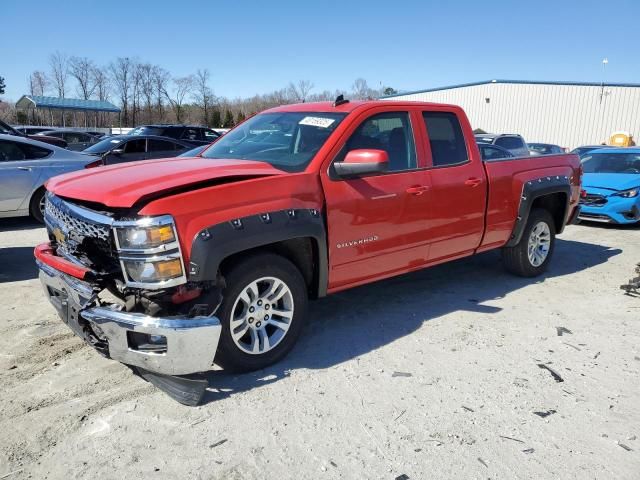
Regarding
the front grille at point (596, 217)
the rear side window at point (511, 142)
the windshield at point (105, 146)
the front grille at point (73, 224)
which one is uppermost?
the rear side window at point (511, 142)

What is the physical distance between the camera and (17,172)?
8.35 metres

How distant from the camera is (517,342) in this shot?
4.28m

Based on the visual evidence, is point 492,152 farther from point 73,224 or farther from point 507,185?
point 73,224

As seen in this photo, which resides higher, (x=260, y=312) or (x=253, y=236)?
(x=253, y=236)

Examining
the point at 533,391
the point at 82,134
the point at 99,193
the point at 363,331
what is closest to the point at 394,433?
the point at 533,391

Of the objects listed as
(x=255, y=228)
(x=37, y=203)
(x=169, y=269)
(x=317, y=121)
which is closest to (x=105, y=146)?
(x=37, y=203)

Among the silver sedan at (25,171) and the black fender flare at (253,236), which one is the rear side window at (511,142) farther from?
the black fender flare at (253,236)

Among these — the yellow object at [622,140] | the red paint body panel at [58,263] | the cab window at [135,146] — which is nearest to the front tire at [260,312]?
the red paint body panel at [58,263]

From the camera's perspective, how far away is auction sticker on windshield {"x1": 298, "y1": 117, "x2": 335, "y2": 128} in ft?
13.8

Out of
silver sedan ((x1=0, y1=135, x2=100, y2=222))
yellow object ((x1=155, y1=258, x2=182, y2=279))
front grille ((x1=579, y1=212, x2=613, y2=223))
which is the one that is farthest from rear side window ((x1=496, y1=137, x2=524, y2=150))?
yellow object ((x1=155, y1=258, x2=182, y2=279))

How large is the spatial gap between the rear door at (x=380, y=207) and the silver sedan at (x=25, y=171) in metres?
6.56

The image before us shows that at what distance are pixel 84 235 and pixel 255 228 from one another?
43.3 inches

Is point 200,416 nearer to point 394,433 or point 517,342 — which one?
point 394,433

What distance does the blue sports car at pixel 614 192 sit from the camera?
9633mm
